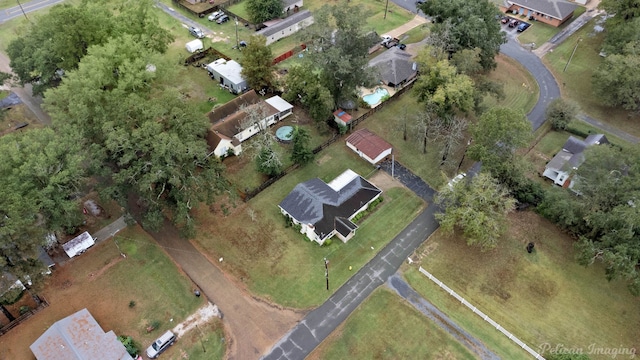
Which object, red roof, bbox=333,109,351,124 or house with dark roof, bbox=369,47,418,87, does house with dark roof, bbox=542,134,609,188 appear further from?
red roof, bbox=333,109,351,124

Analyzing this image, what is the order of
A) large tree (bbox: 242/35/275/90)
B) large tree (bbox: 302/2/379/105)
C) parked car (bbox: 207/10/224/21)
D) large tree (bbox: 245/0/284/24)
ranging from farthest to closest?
parked car (bbox: 207/10/224/21) → large tree (bbox: 245/0/284/24) → large tree (bbox: 242/35/275/90) → large tree (bbox: 302/2/379/105)

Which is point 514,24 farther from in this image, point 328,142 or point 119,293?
point 119,293

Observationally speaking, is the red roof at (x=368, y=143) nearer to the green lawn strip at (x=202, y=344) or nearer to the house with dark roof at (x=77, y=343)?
the green lawn strip at (x=202, y=344)

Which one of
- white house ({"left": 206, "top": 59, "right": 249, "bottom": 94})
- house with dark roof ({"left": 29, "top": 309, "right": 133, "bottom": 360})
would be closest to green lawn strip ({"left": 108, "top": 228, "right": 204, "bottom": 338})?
house with dark roof ({"left": 29, "top": 309, "right": 133, "bottom": 360})

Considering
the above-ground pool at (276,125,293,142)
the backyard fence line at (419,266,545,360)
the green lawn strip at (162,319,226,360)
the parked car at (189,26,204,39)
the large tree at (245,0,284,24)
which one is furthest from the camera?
the large tree at (245,0,284,24)

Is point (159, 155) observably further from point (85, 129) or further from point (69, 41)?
point (69, 41)

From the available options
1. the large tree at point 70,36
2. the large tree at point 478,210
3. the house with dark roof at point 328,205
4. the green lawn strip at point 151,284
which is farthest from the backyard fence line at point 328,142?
the large tree at point 70,36
